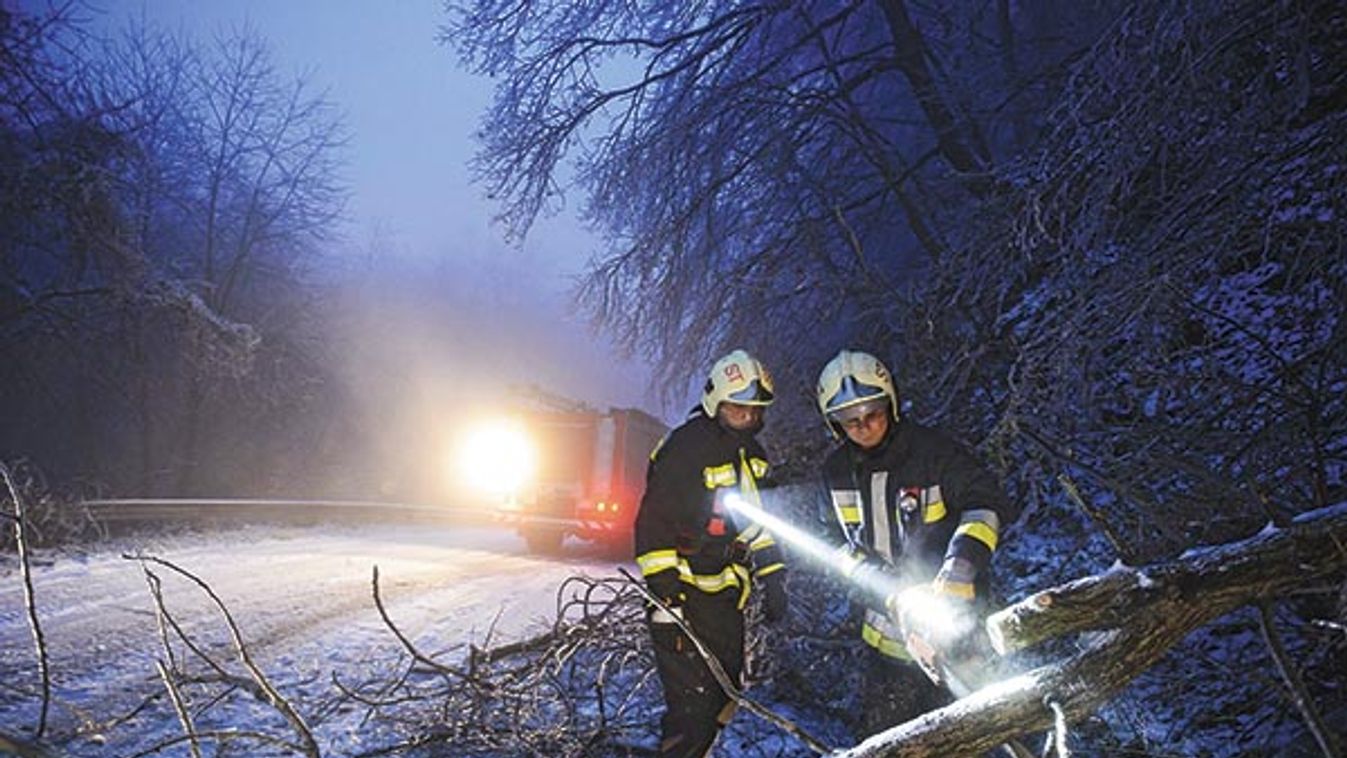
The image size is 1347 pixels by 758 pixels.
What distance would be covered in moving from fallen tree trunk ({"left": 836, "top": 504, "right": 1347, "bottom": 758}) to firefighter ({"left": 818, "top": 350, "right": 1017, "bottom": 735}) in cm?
108

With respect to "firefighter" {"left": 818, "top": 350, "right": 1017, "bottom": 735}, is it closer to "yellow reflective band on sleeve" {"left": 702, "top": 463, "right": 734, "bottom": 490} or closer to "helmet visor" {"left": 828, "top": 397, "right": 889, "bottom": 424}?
"helmet visor" {"left": 828, "top": 397, "right": 889, "bottom": 424}

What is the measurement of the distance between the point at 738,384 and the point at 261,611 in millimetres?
5196

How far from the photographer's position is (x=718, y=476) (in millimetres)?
3684

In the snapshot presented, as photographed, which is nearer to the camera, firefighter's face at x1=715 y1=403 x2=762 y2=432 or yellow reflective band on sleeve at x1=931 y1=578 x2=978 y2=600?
yellow reflective band on sleeve at x1=931 y1=578 x2=978 y2=600

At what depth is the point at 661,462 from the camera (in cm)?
367

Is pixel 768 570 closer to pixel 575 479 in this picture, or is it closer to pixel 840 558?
pixel 840 558

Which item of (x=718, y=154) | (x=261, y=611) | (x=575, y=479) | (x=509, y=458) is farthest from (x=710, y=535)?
(x=509, y=458)

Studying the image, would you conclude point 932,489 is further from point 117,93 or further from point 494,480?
point 117,93

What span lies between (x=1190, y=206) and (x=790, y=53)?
434 cm

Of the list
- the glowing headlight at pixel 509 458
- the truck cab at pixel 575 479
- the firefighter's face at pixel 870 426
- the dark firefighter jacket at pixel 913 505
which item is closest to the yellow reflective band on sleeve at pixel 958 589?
the dark firefighter jacket at pixel 913 505

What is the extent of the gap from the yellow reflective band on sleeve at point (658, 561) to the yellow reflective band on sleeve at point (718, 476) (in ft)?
1.33

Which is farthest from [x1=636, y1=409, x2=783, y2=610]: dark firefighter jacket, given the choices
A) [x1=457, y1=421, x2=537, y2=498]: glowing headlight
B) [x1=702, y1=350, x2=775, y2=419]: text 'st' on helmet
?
[x1=457, y1=421, x2=537, y2=498]: glowing headlight

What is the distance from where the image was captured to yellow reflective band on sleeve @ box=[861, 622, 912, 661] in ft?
9.84

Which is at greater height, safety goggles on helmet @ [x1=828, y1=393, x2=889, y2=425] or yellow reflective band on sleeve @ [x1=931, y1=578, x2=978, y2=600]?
→ safety goggles on helmet @ [x1=828, y1=393, x2=889, y2=425]
